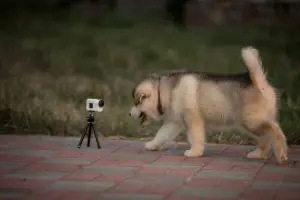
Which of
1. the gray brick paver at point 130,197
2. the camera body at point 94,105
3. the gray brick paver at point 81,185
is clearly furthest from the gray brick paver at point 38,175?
the camera body at point 94,105

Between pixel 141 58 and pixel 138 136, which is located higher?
pixel 141 58

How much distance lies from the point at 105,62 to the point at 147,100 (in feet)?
17.8

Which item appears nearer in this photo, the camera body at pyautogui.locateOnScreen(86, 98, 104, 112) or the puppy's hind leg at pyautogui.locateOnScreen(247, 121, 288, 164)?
the puppy's hind leg at pyautogui.locateOnScreen(247, 121, 288, 164)

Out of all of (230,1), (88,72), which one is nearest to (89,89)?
(88,72)

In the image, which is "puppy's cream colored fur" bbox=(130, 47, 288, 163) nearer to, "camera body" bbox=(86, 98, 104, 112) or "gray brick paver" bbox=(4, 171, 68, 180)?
"camera body" bbox=(86, 98, 104, 112)

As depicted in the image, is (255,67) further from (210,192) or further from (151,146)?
(210,192)

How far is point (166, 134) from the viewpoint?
7695mm

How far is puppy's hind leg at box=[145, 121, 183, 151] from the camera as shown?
7676 millimetres

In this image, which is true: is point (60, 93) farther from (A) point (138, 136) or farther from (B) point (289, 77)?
(B) point (289, 77)

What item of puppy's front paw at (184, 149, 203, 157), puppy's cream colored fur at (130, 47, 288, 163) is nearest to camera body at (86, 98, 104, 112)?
puppy's cream colored fur at (130, 47, 288, 163)

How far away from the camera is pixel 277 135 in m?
7.03

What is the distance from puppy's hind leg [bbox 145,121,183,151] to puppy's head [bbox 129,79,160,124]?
0.46ft

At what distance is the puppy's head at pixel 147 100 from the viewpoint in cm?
765

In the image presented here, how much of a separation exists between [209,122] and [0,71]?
5.57m
